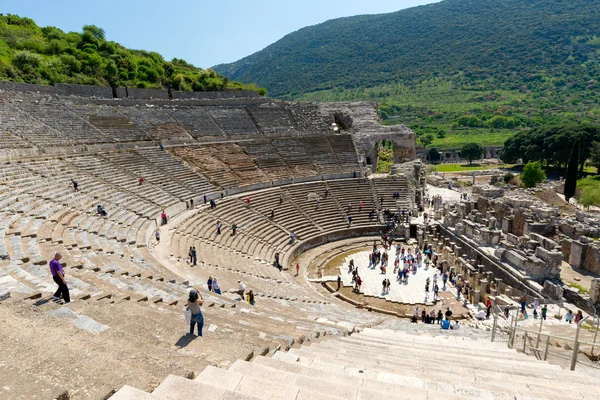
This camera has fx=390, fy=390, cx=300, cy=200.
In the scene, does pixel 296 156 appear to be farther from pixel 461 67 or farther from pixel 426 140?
pixel 461 67

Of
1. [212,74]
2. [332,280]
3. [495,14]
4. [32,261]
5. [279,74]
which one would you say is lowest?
[332,280]

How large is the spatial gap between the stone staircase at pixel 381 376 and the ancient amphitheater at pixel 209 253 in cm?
4

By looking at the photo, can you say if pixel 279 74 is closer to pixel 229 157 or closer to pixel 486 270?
pixel 229 157

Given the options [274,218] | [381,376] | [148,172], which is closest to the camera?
[381,376]

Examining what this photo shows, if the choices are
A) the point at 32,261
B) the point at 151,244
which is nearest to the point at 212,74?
the point at 151,244

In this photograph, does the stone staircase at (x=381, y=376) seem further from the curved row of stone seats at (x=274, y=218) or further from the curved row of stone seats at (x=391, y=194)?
the curved row of stone seats at (x=391, y=194)

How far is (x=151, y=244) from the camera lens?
1645cm

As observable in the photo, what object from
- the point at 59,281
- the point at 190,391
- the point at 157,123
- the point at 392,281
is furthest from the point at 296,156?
the point at 190,391

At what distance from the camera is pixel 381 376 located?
17.3ft

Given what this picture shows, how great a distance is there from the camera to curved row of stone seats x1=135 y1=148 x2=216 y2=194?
24.9 meters

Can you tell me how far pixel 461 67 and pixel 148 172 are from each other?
495 feet

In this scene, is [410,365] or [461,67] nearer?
[410,365]

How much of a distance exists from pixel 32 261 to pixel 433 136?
83.0 meters

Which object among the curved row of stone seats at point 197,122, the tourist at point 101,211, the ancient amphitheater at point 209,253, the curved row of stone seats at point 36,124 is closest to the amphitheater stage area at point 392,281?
the ancient amphitheater at point 209,253
